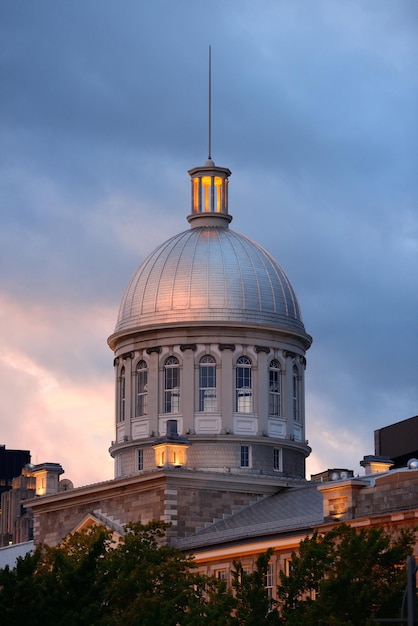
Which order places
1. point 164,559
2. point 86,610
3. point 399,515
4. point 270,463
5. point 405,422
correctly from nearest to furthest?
point 86,610
point 399,515
point 164,559
point 270,463
point 405,422

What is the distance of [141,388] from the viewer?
294ft

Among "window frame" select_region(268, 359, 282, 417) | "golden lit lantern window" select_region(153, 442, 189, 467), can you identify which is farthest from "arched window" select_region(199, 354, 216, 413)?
"golden lit lantern window" select_region(153, 442, 189, 467)

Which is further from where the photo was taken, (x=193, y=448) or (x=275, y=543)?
(x=193, y=448)

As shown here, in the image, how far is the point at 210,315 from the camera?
88125 mm

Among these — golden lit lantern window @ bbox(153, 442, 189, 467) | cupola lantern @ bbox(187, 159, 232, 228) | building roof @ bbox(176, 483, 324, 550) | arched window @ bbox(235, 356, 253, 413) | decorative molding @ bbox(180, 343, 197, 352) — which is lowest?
building roof @ bbox(176, 483, 324, 550)

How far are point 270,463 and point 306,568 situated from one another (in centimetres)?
2892

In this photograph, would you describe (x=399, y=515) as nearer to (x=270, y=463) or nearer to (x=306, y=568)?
(x=306, y=568)

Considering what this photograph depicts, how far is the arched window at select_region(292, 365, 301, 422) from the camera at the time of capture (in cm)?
9038

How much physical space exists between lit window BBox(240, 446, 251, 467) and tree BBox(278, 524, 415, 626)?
26510 mm

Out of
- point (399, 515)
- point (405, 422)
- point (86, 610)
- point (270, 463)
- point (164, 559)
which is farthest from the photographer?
point (405, 422)

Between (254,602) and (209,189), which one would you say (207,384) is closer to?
(209,189)

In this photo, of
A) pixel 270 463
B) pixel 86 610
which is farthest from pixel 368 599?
pixel 270 463

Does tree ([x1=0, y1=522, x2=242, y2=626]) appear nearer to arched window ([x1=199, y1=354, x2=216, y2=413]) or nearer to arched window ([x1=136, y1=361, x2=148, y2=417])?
arched window ([x1=199, y1=354, x2=216, y2=413])

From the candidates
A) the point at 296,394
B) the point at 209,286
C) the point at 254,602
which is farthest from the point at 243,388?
the point at 254,602
